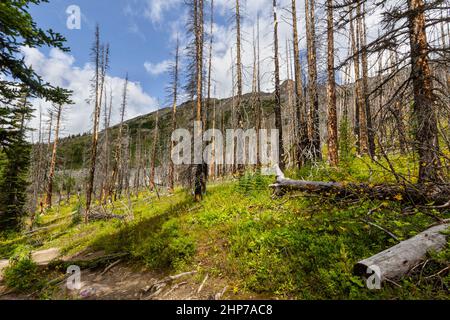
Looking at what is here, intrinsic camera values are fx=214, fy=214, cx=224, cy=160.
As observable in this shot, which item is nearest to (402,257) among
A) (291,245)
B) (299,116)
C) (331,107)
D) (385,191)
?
(291,245)

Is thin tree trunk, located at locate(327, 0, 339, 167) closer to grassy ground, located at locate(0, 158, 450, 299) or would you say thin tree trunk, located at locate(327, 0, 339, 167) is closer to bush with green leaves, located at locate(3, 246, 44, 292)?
grassy ground, located at locate(0, 158, 450, 299)

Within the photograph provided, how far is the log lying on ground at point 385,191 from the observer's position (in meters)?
4.71

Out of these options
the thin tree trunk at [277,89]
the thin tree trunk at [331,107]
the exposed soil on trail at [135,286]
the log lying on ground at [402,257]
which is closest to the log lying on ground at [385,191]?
the log lying on ground at [402,257]

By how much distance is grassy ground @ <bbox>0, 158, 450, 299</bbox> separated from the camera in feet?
10.8

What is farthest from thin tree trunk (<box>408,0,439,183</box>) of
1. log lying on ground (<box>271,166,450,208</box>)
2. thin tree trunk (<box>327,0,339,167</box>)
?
thin tree trunk (<box>327,0,339,167</box>)

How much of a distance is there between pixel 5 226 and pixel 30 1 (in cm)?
1790

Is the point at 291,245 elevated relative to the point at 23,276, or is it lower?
elevated

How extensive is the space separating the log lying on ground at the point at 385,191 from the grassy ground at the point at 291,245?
26cm

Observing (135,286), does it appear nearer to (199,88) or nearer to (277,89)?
(199,88)

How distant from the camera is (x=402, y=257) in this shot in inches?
127

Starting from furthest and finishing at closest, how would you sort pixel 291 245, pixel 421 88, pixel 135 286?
pixel 135 286, pixel 421 88, pixel 291 245

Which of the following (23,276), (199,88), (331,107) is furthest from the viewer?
(199,88)

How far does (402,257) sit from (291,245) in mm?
1957

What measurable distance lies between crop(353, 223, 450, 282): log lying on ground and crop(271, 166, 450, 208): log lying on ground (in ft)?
2.36
